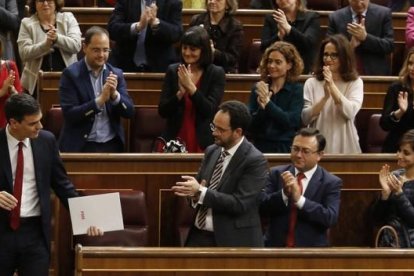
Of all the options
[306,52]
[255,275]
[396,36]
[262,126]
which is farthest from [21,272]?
[396,36]

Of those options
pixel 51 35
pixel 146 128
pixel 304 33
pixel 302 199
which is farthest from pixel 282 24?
pixel 302 199

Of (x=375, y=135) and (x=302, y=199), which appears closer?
(x=302, y=199)

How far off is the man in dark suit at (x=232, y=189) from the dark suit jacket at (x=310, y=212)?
13cm

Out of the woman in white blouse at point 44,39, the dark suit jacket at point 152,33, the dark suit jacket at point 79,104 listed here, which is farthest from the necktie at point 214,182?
the woman in white blouse at point 44,39

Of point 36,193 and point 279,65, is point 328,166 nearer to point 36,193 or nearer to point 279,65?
point 279,65

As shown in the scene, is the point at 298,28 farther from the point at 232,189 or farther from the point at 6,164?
the point at 6,164

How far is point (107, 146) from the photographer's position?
5.43 metres

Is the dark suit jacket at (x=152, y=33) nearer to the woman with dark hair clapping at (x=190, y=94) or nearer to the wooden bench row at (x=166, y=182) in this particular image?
the woman with dark hair clapping at (x=190, y=94)

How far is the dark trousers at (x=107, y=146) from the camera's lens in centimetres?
540

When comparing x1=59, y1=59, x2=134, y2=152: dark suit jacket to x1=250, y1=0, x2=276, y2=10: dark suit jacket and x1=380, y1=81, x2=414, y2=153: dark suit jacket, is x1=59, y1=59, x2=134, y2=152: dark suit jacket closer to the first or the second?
x1=380, y1=81, x2=414, y2=153: dark suit jacket

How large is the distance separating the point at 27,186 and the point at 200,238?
2.30 ft

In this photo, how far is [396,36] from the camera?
6961 millimetres

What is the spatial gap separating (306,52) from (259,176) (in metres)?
1.88

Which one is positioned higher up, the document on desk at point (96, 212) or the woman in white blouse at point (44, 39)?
the woman in white blouse at point (44, 39)
